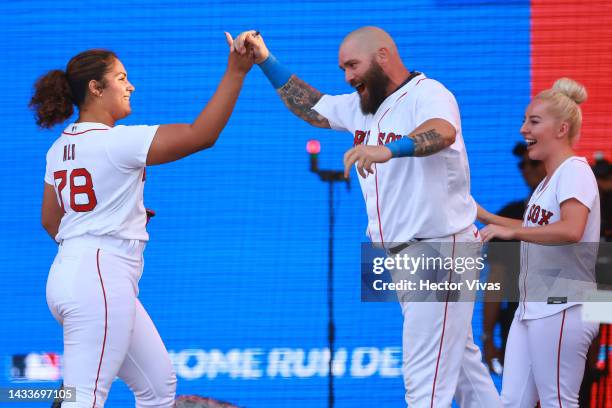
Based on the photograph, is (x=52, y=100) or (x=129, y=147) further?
(x=52, y=100)

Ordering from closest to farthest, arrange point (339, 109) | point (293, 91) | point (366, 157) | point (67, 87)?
point (366, 157) → point (67, 87) → point (339, 109) → point (293, 91)

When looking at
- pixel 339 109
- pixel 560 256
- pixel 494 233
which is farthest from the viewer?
pixel 339 109

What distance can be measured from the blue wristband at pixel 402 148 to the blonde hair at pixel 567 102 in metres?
0.89

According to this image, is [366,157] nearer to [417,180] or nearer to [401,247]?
[417,180]

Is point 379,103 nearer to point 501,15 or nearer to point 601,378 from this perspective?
point 501,15

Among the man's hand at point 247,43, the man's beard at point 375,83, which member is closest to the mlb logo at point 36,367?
the man's hand at point 247,43

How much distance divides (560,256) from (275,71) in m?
1.30

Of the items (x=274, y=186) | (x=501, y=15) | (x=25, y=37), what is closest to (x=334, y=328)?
(x=274, y=186)

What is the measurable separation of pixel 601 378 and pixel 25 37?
326 centimetres

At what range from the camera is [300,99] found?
358 centimetres

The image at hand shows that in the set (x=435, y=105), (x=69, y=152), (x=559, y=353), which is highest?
(x=435, y=105)

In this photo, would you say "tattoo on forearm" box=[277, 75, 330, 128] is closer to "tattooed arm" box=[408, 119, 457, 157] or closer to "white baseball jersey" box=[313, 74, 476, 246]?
"white baseball jersey" box=[313, 74, 476, 246]

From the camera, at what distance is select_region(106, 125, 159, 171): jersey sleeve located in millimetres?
2764

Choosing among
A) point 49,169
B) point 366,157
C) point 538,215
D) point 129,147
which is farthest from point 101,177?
point 538,215
